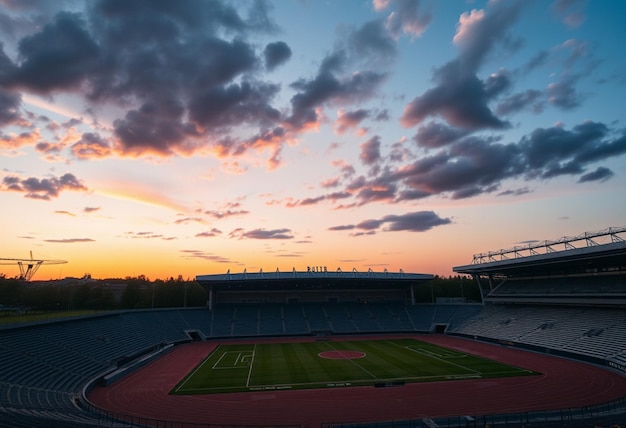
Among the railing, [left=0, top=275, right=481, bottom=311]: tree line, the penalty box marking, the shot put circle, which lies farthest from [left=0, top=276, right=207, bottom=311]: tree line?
the railing

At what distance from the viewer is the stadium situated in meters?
27.8

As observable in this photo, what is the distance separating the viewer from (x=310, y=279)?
74.3 metres

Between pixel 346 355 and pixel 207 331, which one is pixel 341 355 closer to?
pixel 346 355

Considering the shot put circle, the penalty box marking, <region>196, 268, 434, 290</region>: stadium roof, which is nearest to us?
the penalty box marking

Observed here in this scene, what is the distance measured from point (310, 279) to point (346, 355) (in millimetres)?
23554

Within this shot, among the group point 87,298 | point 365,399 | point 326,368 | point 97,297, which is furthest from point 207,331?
point 87,298

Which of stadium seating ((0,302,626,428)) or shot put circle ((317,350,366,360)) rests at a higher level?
stadium seating ((0,302,626,428))

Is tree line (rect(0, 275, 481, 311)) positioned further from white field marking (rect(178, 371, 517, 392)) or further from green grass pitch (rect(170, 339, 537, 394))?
white field marking (rect(178, 371, 517, 392))

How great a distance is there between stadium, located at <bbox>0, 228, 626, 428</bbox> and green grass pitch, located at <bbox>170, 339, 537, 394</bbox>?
11.7 inches

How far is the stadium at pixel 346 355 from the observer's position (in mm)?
27844

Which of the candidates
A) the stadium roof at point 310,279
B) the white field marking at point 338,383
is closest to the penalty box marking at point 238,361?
the white field marking at point 338,383

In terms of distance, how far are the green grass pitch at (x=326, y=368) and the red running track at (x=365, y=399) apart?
84.1 inches

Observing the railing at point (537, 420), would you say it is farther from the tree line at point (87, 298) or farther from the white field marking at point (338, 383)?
the tree line at point (87, 298)

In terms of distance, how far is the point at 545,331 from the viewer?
5475 centimetres
